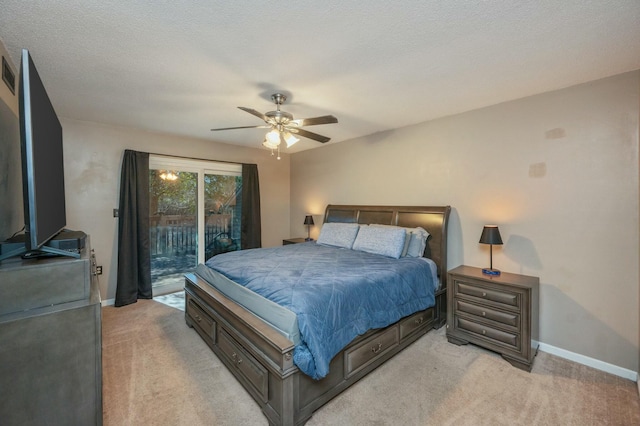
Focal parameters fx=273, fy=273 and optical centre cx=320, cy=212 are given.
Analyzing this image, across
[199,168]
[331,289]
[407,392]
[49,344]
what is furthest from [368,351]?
[199,168]

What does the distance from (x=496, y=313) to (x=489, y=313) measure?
0.06m

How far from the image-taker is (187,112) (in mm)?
3316

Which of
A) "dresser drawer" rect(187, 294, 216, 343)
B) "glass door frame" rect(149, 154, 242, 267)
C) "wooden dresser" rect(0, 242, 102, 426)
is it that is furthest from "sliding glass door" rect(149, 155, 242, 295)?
"wooden dresser" rect(0, 242, 102, 426)

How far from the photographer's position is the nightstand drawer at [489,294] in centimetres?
249

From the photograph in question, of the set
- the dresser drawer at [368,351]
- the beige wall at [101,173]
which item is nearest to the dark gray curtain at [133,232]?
the beige wall at [101,173]

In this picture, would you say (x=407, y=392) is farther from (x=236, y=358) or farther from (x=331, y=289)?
(x=236, y=358)

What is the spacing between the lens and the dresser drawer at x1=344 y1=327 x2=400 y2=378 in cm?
212

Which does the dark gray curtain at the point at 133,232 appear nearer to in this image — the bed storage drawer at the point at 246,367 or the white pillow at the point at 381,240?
the bed storage drawer at the point at 246,367

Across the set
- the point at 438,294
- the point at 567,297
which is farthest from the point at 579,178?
the point at 438,294

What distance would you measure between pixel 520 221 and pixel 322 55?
2584 millimetres

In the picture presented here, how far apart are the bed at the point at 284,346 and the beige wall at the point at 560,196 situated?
1.56ft

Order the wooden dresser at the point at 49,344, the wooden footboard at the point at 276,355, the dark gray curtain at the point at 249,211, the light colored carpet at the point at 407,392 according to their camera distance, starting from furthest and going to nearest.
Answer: the dark gray curtain at the point at 249,211, the light colored carpet at the point at 407,392, the wooden footboard at the point at 276,355, the wooden dresser at the point at 49,344

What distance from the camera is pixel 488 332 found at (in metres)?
2.64

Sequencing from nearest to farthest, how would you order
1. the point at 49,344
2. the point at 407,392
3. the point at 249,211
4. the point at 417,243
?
the point at 49,344 → the point at 407,392 → the point at 417,243 → the point at 249,211
